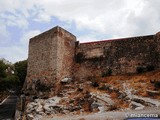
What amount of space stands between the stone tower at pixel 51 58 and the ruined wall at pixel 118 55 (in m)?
1.03

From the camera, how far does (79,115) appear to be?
18250 mm

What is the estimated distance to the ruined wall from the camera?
23.2 metres

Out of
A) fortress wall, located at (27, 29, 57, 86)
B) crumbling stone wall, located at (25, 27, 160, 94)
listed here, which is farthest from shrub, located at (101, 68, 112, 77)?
fortress wall, located at (27, 29, 57, 86)

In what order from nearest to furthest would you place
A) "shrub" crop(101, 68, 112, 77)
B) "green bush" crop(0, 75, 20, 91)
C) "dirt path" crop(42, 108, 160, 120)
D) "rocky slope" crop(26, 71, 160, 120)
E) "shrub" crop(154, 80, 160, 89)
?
"dirt path" crop(42, 108, 160, 120) < "rocky slope" crop(26, 71, 160, 120) < "shrub" crop(154, 80, 160, 89) < "shrub" crop(101, 68, 112, 77) < "green bush" crop(0, 75, 20, 91)

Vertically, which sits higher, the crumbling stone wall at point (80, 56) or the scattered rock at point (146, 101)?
the crumbling stone wall at point (80, 56)

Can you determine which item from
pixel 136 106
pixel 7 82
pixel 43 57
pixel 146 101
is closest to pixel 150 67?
pixel 146 101

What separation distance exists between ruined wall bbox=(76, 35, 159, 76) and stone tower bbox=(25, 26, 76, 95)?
1.03 m

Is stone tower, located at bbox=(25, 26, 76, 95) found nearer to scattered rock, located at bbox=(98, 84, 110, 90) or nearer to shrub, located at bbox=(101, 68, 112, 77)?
shrub, located at bbox=(101, 68, 112, 77)

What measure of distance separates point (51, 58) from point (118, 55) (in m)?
5.51

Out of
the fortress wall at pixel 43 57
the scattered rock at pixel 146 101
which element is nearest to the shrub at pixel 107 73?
the fortress wall at pixel 43 57

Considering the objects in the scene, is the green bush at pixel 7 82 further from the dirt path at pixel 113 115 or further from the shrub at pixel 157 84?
the shrub at pixel 157 84

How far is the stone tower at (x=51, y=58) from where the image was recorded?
24.6 meters

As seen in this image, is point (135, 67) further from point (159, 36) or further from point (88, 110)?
point (88, 110)

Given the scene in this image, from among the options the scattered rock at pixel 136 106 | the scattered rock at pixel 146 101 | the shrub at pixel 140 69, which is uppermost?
the shrub at pixel 140 69
